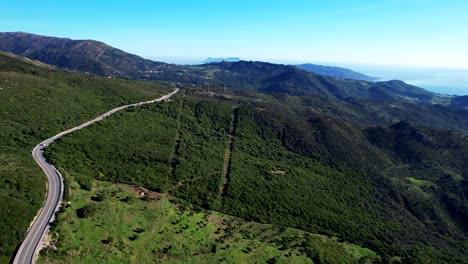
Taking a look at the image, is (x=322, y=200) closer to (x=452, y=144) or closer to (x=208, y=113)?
(x=208, y=113)

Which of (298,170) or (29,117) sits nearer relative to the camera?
(29,117)

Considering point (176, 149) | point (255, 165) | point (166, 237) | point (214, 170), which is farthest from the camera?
point (255, 165)

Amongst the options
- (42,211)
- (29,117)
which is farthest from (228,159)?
(42,211)

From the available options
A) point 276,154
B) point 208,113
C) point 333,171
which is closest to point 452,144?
point 333,171

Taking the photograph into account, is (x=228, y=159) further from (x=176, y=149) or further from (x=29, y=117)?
(x=29, y=117)

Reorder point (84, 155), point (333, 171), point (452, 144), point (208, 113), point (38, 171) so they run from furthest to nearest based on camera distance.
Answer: point (452, 144)
point (208, 113)
point (333, 171)
point (84, 155)
point (38, 171)
